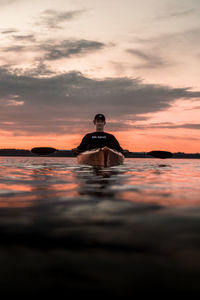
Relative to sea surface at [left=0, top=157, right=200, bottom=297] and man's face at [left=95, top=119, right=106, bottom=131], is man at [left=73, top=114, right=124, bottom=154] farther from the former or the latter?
sea surface at [left=0, top=157, right=200, bottom=297]

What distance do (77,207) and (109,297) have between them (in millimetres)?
2135

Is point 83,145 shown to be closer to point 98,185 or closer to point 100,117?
point 100,117

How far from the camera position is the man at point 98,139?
47.6 ft

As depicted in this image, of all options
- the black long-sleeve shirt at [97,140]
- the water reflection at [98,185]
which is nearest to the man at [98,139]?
the black long-sleeve shirt at [97,140]

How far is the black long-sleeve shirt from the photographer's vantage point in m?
14.5

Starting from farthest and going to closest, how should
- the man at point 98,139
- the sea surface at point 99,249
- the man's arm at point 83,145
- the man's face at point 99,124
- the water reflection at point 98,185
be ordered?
1. the man's face at point 99,124
2. the man's arm at point 83,145
3. the man at point 98,139
4. the water reflection at point 98,185
5. the sea surface at point 99,249

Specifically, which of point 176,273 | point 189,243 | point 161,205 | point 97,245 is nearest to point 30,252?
point 97,245

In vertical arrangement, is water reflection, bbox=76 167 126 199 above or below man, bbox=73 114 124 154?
below

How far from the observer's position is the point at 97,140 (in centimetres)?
1448

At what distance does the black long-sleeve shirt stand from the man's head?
1.31 feet

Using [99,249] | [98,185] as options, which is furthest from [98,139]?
[99,249]

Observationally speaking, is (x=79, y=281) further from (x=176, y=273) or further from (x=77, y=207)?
(x=77, y=207)

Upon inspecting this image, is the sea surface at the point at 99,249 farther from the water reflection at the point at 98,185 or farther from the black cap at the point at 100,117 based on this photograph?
the black cap at the point at 100,117

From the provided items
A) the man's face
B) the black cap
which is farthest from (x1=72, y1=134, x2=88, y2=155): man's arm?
the black cap
